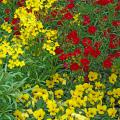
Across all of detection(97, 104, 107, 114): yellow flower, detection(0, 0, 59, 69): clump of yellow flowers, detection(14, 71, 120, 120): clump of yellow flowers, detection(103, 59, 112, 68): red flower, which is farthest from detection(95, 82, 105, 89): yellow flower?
detection(0, 0, 59, 69): clump of yellow flowers

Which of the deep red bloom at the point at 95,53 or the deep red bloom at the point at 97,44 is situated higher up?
the deep red bloom at the point at 97,44

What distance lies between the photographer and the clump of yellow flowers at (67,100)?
11.7ft

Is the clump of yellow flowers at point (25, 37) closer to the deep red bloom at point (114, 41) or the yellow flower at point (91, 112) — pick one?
Result: the deep red bloom at point (114, 41)

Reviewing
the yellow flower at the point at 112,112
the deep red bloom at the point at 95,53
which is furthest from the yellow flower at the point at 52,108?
the deep red bloom at the point at 95,53

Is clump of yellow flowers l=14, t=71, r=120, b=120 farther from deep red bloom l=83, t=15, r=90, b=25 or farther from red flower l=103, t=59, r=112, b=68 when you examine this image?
deep red bloom l=83, t=15, r=90, b=25

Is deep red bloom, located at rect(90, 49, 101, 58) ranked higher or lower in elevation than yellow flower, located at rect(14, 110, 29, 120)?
higher

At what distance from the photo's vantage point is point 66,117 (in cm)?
343

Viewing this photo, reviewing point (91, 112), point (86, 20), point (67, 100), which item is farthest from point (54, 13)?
point (91, 112)

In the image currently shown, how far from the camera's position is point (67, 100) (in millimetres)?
3758

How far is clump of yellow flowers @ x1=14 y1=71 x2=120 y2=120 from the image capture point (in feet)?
11.7

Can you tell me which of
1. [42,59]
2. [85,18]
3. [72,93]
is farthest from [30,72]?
[85,18]

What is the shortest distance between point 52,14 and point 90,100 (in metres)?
1.19

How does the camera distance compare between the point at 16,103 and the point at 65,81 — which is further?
the point at 65,81

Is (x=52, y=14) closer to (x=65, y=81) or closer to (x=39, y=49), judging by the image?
(x=39, y=49)
